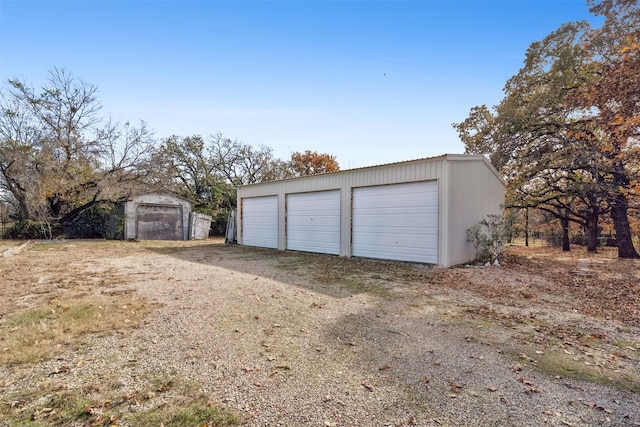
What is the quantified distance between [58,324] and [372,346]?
3.64 metres

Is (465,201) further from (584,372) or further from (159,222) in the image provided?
(159,222)

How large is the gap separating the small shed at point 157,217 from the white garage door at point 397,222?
1200 centimetres

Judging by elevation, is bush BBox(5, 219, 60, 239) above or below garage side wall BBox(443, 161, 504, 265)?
below

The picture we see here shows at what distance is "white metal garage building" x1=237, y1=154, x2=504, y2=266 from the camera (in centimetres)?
822

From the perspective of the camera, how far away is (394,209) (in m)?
9.13

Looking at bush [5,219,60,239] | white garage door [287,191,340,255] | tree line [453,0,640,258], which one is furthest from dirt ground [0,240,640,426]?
bush [5,219,60,239]

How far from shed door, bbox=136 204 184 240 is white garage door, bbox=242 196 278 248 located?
5760 mm

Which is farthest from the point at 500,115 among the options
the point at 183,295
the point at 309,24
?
the point at 183,295

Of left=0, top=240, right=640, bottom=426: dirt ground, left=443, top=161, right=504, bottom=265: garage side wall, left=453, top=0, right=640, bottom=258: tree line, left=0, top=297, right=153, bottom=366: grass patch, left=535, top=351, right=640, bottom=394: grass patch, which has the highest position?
left=453, top=0, right=640, bottom=258: tree line

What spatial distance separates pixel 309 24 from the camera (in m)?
9.37

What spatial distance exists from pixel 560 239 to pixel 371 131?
13.6 metres

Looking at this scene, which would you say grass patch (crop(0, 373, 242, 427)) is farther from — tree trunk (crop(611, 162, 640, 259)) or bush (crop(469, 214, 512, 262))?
tree trunk (crop(611, 162, 640, 259))

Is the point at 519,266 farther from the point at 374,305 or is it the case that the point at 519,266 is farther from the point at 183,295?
the point at 183,295

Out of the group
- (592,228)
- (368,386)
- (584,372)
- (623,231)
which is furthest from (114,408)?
(592,228)
